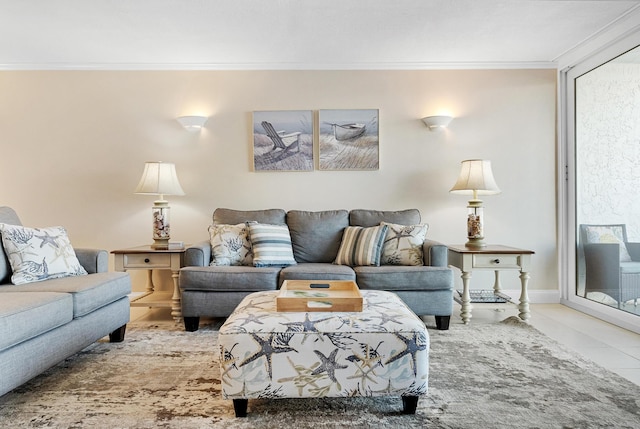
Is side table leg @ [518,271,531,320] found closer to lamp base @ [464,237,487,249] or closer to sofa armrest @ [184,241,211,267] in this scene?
lamp base @ [464,237,487,249]

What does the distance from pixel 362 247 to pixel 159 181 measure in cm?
182

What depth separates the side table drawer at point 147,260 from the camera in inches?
129

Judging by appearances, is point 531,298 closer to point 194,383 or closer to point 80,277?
point 194,383

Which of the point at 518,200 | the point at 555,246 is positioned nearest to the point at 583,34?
the point at 518,200

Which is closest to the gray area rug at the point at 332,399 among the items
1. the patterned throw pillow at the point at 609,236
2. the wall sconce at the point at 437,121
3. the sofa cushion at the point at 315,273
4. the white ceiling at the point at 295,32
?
the sofa cushion at the point at 315,273

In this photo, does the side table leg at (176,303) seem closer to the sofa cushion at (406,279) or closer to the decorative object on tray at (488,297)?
the sofa cushion at (406,279)

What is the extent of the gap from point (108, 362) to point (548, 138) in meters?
4.10

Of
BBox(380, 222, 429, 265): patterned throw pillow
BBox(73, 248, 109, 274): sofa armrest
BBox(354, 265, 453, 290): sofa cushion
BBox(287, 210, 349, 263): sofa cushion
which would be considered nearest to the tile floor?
BBox(354, 265, 453, 290): sofa cushion

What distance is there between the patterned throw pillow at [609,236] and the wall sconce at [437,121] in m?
1.56

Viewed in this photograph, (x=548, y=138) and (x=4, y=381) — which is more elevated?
(x=548, y=138)

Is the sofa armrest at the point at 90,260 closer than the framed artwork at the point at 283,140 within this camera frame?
Yes

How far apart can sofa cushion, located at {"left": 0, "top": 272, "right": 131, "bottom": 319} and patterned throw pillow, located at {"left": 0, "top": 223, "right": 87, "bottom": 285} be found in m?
0.08

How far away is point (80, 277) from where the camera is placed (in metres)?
2.60

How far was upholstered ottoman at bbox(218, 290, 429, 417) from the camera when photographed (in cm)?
169
